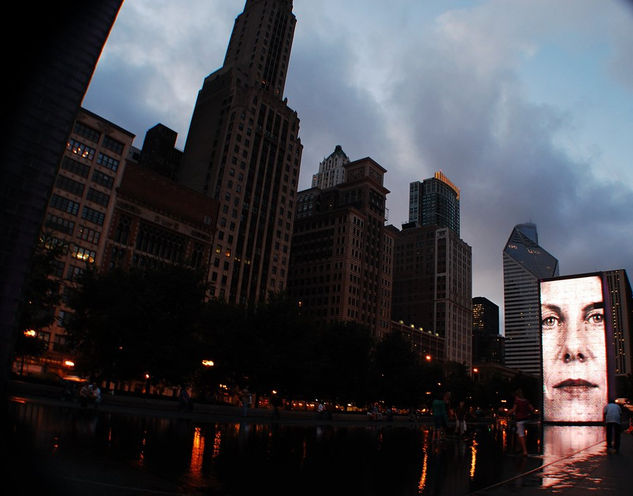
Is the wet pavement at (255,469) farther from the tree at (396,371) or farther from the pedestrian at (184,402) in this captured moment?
the tree at (396,371)

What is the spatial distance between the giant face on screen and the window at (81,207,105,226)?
70088 mm

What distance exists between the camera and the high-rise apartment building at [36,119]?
7.11 m

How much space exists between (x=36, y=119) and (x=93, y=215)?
79562mm

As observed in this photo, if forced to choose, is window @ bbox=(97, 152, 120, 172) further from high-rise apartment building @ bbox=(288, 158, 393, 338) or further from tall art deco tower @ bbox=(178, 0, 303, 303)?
high-rise apartment building @ bbox=(288, 158, 393, 338)

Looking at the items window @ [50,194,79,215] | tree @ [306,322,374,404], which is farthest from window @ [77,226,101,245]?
tree @ [306,322,374,404]

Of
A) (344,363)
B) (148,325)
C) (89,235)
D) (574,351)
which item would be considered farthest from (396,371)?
(89,235)

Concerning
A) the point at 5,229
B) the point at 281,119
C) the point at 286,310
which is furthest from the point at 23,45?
the point at 281,119

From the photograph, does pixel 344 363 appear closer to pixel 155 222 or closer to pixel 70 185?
pixel 155 222

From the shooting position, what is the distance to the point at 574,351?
191 ft

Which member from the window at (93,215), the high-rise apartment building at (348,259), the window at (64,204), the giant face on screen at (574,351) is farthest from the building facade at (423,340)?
the window at (64,204)

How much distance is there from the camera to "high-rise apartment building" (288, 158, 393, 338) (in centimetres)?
13988

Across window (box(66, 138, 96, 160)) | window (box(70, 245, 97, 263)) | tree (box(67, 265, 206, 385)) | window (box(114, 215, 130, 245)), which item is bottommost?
tree (box(67, 265, 206, 385))

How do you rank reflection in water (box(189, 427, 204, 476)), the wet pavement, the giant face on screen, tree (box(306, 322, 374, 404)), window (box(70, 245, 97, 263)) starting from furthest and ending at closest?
window (box(70, 245, 97, 263)), tree (box(306, 322, 374, 404)), the giant face on screen, reflection in water (box(189, 427, 204, 476)), the wet pavement

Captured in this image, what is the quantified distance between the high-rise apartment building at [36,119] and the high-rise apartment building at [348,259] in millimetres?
127626
